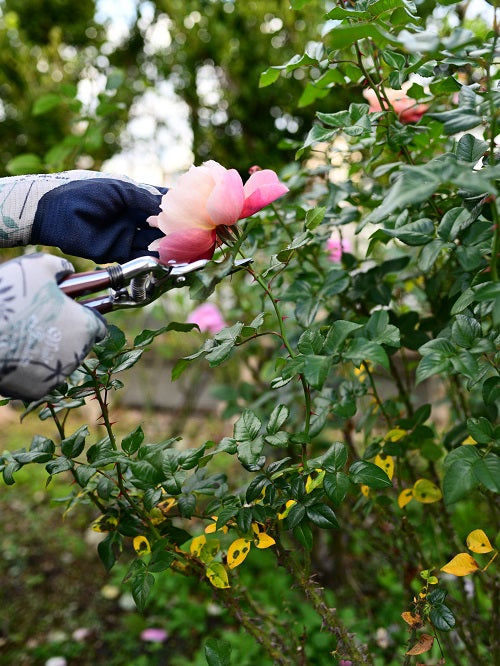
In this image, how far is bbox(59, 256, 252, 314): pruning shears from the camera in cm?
56

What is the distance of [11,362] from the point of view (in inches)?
19.3

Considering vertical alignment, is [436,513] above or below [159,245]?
below

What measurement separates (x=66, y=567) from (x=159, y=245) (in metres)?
1.94

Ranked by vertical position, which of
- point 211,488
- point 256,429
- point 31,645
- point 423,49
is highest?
point 423,49

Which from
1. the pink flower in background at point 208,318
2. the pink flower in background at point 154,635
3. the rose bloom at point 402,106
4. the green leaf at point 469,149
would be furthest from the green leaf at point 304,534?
the pink flower in background at point 208,318

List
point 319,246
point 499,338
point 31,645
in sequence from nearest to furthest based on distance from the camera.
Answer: point 499,338 < point 319,246 < point 31,645

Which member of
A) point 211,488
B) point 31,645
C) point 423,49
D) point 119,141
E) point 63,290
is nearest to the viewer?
point 423,49

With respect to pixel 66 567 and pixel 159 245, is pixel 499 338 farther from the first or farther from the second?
pixel 66 567

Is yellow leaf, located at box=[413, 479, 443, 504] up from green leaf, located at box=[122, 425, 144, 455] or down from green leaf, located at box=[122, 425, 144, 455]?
down

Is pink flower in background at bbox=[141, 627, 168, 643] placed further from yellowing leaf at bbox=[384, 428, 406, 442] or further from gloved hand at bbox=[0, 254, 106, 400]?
gloved hand at bbox=[0, 254, 106, 400]

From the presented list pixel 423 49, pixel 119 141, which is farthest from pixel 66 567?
pixel 119 141

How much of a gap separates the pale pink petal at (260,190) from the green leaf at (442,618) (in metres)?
0.52

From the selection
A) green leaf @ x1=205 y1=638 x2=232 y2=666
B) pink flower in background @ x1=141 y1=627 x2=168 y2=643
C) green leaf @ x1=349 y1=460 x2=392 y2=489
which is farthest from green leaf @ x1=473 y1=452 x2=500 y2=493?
pink flower in background @ x1=141 y1=627 x2=168 y2=643

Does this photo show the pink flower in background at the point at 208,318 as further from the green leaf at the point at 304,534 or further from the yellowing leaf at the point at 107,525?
the green leaf at the point at 304,534
